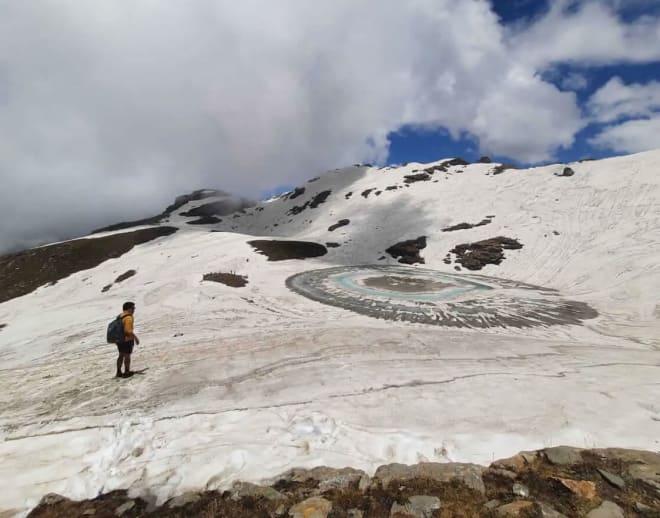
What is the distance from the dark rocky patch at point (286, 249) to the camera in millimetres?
40422

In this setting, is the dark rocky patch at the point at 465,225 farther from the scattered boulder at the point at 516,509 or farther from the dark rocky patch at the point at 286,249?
the scattered boulder at the point at 516,509

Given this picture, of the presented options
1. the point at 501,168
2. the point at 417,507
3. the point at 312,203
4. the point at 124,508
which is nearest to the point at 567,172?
the point at 501,168

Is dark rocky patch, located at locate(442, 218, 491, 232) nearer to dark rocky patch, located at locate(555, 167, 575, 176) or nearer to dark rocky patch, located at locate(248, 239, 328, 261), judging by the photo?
dark rocky patch, located at locate(248, 239, 328, 261)

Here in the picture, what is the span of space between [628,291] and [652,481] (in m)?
23.1

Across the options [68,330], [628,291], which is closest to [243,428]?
[68,330]

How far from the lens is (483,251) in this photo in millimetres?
40156

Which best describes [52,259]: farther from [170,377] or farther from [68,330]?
[170,377]

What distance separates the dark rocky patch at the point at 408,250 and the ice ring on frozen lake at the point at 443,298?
8.82 meters

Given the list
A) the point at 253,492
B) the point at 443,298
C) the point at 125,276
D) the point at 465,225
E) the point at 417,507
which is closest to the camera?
the point at 417,507

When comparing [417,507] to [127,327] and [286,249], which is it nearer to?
[127,327]

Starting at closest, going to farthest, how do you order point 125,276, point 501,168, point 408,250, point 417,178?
1. point 125,276
2. point 408,250
3. point 501,168
4. point 417,178

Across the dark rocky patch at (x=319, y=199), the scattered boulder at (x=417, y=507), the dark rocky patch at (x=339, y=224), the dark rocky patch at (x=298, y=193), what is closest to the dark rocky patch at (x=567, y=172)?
the dark rocky patch at (x=339, y=224)

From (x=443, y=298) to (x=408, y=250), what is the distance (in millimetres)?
22354

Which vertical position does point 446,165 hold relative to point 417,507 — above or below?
above
